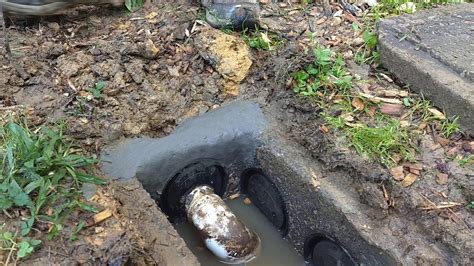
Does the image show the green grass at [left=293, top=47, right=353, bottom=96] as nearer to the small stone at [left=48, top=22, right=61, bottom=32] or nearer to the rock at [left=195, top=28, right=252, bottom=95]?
the rock at [left=195, top=28, right=252, bottom=95]

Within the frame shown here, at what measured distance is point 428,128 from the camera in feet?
10.5

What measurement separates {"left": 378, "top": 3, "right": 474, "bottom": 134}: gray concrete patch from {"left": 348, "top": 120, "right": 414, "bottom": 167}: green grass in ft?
1.07

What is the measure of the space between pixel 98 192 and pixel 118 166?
473 millimetres

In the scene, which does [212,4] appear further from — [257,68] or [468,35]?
[468,35]

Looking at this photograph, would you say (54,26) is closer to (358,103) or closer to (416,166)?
(358,103)

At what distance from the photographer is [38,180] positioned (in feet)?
8.45

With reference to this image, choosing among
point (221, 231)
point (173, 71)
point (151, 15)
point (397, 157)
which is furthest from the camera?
point (151, 15)

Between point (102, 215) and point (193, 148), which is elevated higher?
point (102, 215)

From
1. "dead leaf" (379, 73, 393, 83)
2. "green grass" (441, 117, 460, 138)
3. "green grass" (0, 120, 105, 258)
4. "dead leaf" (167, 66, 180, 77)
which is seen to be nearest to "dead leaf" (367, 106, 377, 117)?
"dead leaf" (379, 73, 393, 83)

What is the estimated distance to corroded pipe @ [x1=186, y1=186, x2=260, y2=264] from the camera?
3174mm

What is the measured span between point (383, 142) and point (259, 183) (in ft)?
2.83

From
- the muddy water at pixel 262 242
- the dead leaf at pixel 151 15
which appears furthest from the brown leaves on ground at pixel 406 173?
the dead leaf at pixel 151 15

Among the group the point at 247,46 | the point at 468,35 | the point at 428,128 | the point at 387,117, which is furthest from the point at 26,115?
the point at 468,35

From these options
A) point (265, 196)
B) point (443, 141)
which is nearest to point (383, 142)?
point (443, 141)
